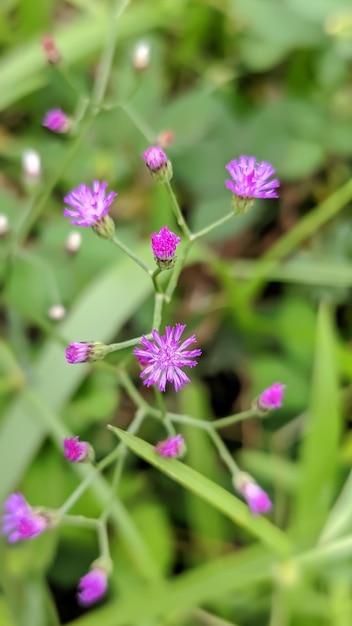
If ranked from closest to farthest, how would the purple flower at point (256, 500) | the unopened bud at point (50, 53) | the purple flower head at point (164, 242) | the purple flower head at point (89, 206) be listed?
the purple flower head at point (164, 242), the purple flower head at point (89, 206), the purple flower at point (256, 500), the unopened bud at point (50, 53)

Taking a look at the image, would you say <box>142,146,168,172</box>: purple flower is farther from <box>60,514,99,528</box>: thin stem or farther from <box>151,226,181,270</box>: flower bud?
<box>60,514,99,528</box>: thin stem

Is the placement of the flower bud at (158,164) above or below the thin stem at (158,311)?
above

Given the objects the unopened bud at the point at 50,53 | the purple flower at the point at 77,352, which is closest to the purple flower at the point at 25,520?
the purple flower at the point at 77,352

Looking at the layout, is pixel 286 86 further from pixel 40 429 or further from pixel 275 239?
pixel 40 429

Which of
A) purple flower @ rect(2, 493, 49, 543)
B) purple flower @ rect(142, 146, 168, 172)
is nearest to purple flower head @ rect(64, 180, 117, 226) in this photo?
purple flower @ rect(142, 146, 168, 172)

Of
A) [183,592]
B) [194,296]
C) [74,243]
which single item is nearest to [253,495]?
[183,592]

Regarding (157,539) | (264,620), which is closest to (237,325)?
(157,539)

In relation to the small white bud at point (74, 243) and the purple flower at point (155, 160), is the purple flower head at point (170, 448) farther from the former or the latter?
the small white bud at point (74, 243)
